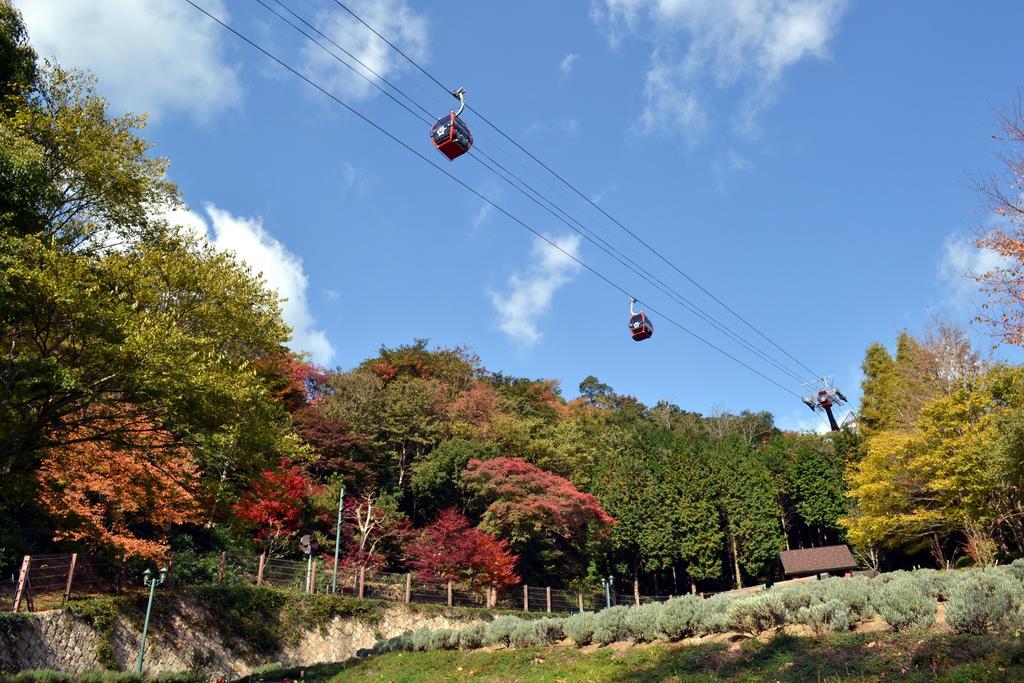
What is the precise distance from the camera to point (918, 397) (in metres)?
31.9

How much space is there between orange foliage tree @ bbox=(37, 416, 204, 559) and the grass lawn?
6011 mm

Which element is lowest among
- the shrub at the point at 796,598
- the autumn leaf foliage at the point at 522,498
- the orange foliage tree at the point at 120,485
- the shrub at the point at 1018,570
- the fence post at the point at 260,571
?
the shrub at the point at 796,598

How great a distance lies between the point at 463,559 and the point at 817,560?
18.8 m

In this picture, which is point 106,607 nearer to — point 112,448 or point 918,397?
point 112,448

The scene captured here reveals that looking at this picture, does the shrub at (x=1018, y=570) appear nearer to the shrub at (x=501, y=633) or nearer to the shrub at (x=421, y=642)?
the shrub at (x=501, y=633)

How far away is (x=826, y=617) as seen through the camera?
10109 millimetres

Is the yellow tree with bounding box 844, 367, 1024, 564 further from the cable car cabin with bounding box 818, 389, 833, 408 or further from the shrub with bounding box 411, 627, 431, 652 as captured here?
the shrub with bounding box 411, 627, 431, 652

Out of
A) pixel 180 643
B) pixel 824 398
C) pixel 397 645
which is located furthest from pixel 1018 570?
pixel 824 398

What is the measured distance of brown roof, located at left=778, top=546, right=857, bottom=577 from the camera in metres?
32.0

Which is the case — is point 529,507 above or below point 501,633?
above

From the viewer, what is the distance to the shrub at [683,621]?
38.8 feet

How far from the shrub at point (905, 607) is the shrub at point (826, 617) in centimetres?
50

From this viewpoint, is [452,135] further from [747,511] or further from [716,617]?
[747,511]

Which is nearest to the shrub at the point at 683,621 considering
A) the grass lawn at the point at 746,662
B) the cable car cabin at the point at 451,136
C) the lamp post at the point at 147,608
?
the grass lawn at the point at 746,662
